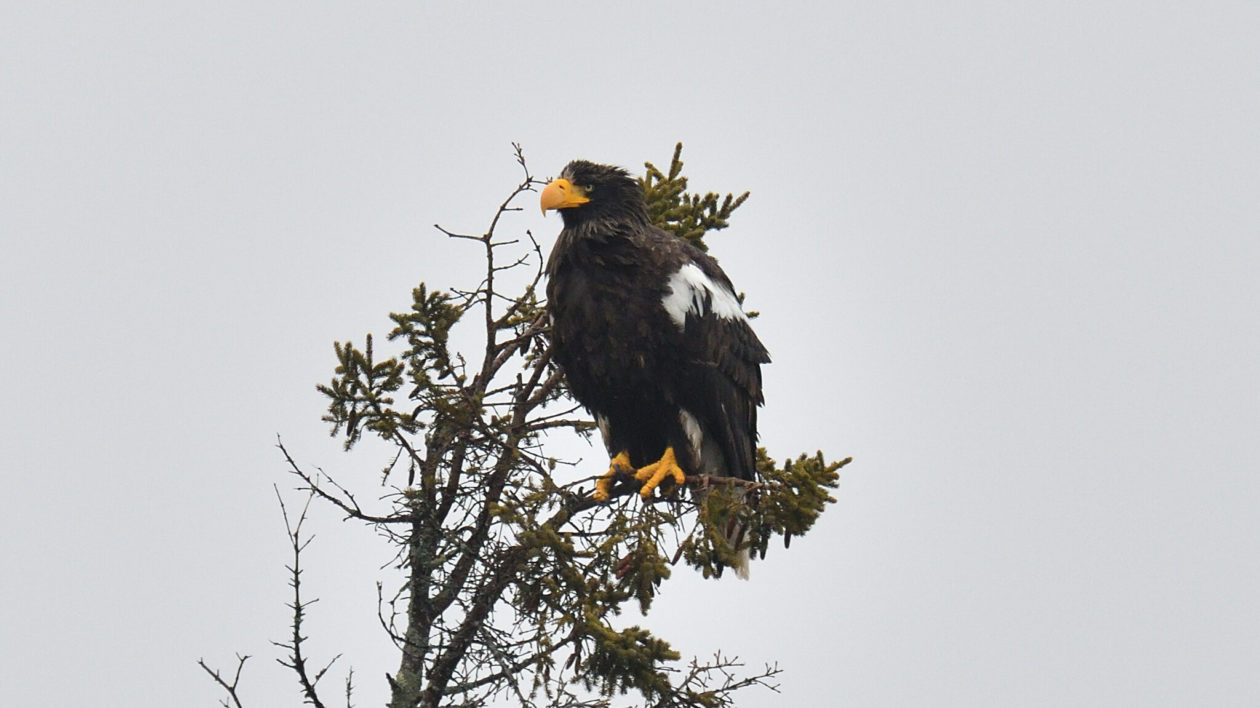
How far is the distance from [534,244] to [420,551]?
87.6 inches

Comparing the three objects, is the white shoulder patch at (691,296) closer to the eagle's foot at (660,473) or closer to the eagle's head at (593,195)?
the eagle's head at (593,195)

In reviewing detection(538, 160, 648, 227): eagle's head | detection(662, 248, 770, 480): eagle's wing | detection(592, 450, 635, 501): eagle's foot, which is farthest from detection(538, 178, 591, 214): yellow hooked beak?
detection(592, 450, 635, 501): eagle's foot

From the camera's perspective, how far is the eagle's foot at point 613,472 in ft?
27.2

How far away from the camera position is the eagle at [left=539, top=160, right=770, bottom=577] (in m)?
8.23

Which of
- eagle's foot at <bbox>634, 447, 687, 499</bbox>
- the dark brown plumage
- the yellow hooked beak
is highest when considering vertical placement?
the yellow hooked beak

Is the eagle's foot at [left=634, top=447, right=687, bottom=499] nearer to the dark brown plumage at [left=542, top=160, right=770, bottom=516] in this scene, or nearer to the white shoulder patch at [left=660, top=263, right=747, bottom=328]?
the dark brown plumage at [left=542, top=160, right=770, bottom=516]

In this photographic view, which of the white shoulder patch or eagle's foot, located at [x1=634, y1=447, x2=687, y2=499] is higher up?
the white shoulder patch

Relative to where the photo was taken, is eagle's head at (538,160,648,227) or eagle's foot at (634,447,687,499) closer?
eagle's foot at (634,447,687,499)

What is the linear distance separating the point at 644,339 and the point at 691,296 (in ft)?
1.29

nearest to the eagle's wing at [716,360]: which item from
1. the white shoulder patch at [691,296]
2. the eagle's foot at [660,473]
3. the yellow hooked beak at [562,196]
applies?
the white shoulder patch at [691,296]

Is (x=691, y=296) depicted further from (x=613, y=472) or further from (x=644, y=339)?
(x=613, y=472)

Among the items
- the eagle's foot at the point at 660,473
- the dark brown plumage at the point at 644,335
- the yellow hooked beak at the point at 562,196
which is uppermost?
the yellow hooked beak at the point at 562,196

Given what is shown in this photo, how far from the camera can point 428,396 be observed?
727 cm

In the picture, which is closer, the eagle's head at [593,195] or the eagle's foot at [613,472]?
the eagle's foot at [613,472]
